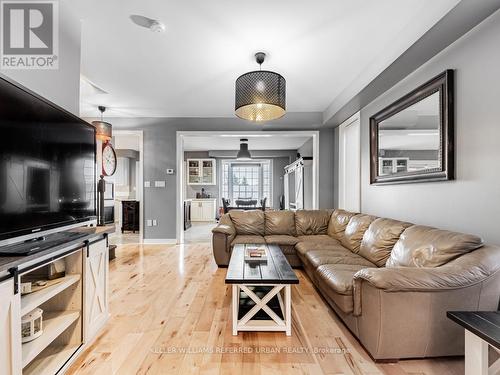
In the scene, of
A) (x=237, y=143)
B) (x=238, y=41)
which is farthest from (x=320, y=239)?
(x=237, y=143)

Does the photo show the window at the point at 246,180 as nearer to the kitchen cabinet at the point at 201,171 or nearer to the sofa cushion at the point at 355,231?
the kitchen cabinet at the point at 201,171

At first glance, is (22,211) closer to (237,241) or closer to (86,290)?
(86,290)

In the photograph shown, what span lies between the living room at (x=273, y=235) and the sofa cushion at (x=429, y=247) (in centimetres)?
2

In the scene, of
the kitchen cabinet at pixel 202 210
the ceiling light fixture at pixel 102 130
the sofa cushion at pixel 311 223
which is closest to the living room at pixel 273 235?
the sofa cushion at pixel 311 223

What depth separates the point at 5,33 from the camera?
5.46 feet

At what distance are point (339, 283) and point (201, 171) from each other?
7.83 m

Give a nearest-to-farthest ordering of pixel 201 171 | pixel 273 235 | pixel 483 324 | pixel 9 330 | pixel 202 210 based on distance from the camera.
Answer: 1. pixel 9 330
2. pixel 483 324
3. pixel 273 235
4. pixel 202 210
5. pixel 201 171

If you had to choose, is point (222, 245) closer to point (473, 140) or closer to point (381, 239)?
point (381, 239)

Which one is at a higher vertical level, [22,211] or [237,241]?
[22,211]

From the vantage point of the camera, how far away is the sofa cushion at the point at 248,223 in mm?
4059

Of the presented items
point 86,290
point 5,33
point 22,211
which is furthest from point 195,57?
point 86,290

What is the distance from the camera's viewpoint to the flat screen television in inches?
49.5

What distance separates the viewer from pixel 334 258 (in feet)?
8.60

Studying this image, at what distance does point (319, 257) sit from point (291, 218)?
1.47 metres
